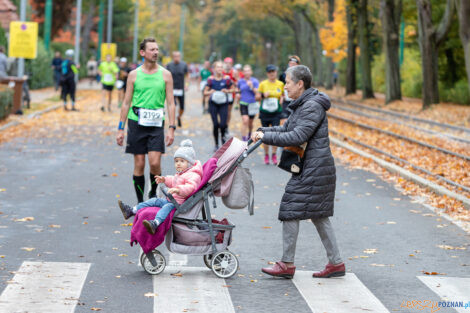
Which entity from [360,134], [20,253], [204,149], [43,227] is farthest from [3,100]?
[20,253]

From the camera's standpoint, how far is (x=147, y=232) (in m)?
7.38

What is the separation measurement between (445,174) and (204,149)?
539cm

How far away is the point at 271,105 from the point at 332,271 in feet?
29.0

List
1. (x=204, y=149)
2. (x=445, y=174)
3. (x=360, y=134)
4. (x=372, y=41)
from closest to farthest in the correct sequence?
(x=445, y=174), (x=204, y=149), (x=360, y=134), (x=372, y=41)

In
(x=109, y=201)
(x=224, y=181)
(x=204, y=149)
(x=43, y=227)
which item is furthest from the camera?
(x=204, y=149)

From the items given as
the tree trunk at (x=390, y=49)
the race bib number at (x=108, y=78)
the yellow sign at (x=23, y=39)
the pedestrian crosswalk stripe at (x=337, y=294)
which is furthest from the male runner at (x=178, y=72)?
the tree trunk at (x=390, y=49)

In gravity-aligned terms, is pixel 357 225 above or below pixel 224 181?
below

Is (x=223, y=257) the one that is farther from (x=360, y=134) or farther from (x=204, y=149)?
(x=360, y=134)

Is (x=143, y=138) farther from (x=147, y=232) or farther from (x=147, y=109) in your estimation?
(x=147, y=232)

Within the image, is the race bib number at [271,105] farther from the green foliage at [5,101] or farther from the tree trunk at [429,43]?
the tree trunk at [429,43]

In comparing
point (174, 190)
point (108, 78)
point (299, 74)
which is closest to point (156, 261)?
point (174, 190)

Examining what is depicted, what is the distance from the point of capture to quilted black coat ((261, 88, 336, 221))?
24.4 ft

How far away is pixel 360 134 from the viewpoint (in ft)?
80.3

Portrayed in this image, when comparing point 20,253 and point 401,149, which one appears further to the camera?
point 401,149
